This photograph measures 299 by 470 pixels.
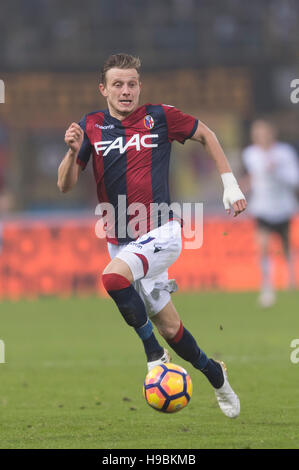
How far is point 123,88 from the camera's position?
263 inches

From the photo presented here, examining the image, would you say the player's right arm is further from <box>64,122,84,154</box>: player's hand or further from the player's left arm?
the player's left arm

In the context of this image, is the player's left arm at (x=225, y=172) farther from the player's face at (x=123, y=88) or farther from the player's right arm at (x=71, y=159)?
the player's right arm at (x=71, y=159)

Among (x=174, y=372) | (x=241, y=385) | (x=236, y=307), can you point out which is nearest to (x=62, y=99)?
(x=236, y=307)

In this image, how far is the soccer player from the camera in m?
6.64

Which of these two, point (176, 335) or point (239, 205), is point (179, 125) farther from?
point (176, 335)

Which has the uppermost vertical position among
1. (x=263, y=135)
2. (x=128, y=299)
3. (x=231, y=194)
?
(x=263, y=135)

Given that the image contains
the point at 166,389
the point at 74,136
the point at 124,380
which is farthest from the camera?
the point at 124,380

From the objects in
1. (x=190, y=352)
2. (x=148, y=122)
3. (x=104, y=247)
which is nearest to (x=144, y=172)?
(x=148, y=122)

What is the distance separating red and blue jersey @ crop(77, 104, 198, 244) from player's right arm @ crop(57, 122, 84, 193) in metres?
0.16

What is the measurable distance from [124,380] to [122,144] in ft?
9.87

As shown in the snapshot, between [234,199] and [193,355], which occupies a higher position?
[234,199]

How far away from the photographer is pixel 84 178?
2723 cm

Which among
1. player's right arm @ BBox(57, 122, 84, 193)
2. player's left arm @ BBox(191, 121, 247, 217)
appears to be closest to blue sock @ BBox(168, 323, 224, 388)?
player's left arm @ BBox(191, 121, 247, 217)

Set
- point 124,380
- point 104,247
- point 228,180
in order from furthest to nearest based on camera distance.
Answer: point 104,247 → point 124,380 → point 228,180
